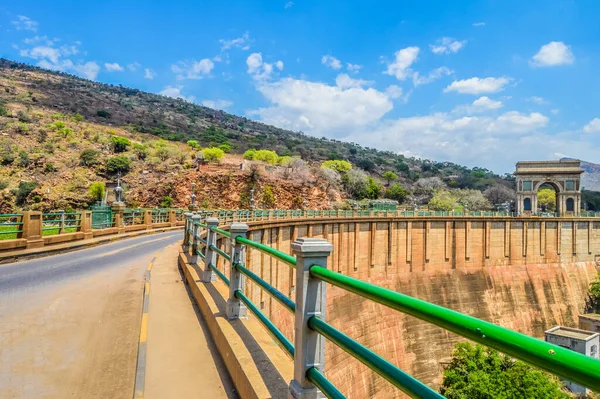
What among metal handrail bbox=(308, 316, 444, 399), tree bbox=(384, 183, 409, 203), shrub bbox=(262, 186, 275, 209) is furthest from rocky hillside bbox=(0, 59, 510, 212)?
metal handrail bbox=(308, 316, 444, 399)

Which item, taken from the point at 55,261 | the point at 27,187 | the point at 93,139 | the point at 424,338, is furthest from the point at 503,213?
the point at 93,139

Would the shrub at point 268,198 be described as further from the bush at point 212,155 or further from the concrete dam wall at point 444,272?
the concrete dam wall at point 444,272

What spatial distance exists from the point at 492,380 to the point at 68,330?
79.8 feet

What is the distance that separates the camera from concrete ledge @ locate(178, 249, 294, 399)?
3402mm

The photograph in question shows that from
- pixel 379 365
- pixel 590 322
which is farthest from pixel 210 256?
pixel 590 322

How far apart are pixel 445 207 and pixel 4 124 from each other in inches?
2844

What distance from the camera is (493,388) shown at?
22.5 meters

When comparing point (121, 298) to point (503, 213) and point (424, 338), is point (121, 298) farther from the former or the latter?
point (503, 213)

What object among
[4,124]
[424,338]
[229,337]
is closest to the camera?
[229,337]

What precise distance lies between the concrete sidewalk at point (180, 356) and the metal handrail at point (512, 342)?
2.91 m

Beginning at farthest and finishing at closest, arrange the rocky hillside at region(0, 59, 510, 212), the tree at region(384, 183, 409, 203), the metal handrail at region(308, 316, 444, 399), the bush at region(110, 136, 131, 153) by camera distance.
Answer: the tree at region(384, 183, 409, 203) < the bush at region(110, 136, 131, 153) < the rocky hillside at region(0, 59, 510, 212) < the metal handrail at region(308, 316, 444, 399)

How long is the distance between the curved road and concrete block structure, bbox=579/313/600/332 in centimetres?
4057

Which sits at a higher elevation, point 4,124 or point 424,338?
point 4,124

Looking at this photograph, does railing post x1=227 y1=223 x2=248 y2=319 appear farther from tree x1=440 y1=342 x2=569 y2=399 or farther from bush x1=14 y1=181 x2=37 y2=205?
bush x1=14 y1=181 x2=37 y2=205
